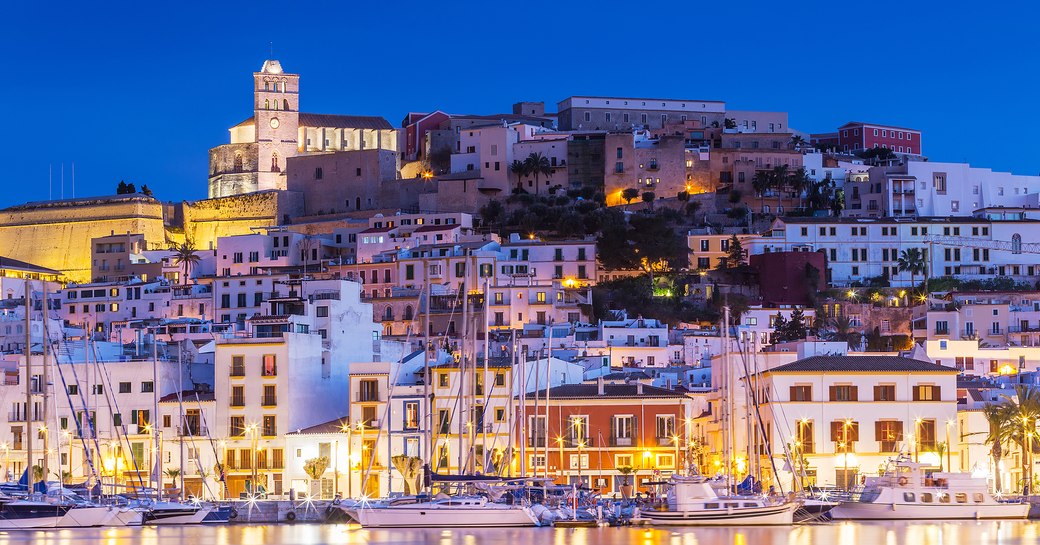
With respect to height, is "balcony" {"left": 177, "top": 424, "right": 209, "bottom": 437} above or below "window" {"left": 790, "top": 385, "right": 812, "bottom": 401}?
below

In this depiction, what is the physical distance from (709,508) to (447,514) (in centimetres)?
774

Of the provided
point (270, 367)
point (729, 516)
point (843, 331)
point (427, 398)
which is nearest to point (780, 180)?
point (843, 331)

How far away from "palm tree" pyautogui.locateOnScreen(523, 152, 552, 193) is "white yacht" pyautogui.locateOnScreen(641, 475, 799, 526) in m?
68.0

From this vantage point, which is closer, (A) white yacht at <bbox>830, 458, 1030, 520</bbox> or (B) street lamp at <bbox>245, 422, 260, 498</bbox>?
(A) white yacht at <bbox>830, 458, 1030, 520</bbox>

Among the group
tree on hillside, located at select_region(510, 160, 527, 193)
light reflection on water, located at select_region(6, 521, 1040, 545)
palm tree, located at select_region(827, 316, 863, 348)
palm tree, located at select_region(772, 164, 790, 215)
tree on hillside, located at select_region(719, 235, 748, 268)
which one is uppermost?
tree on hillside, located at select_region(510, 160, 527, 193)

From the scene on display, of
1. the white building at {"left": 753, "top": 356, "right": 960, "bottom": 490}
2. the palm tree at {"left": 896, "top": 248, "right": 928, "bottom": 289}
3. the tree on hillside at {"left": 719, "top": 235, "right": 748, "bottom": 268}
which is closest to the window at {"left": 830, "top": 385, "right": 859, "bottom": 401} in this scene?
the white building at {"left": 753, "top": 356, "right": 960, "bottom": 490}

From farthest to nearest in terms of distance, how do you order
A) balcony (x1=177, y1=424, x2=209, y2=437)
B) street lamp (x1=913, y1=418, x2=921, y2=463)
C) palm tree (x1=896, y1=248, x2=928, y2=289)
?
palm tree (x1=896, y1=248, x2=928, y2=289) < balcony (x1=177, y1=424, x2=209, y2=437) < street lamp (x1=913, y1=418, x2=921, y2=463)

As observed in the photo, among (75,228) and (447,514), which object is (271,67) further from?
(447,514)

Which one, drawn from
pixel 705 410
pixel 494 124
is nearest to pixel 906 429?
pixel 705 410

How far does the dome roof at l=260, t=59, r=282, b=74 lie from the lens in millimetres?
132250

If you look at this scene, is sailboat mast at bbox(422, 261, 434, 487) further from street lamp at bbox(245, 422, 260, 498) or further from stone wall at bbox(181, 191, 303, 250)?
stone wall at bbox(181, 191, 303, 250)

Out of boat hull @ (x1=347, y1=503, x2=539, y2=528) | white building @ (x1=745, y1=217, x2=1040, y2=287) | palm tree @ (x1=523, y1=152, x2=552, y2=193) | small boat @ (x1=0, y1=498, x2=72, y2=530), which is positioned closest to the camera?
boat hull @ (x1=347, y1=503, x2=539, y2=528)

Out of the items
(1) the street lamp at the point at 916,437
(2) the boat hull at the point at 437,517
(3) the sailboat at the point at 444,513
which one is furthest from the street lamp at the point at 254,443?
(1) the street lamp at the point at 916,437

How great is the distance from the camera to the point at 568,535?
50031mm
